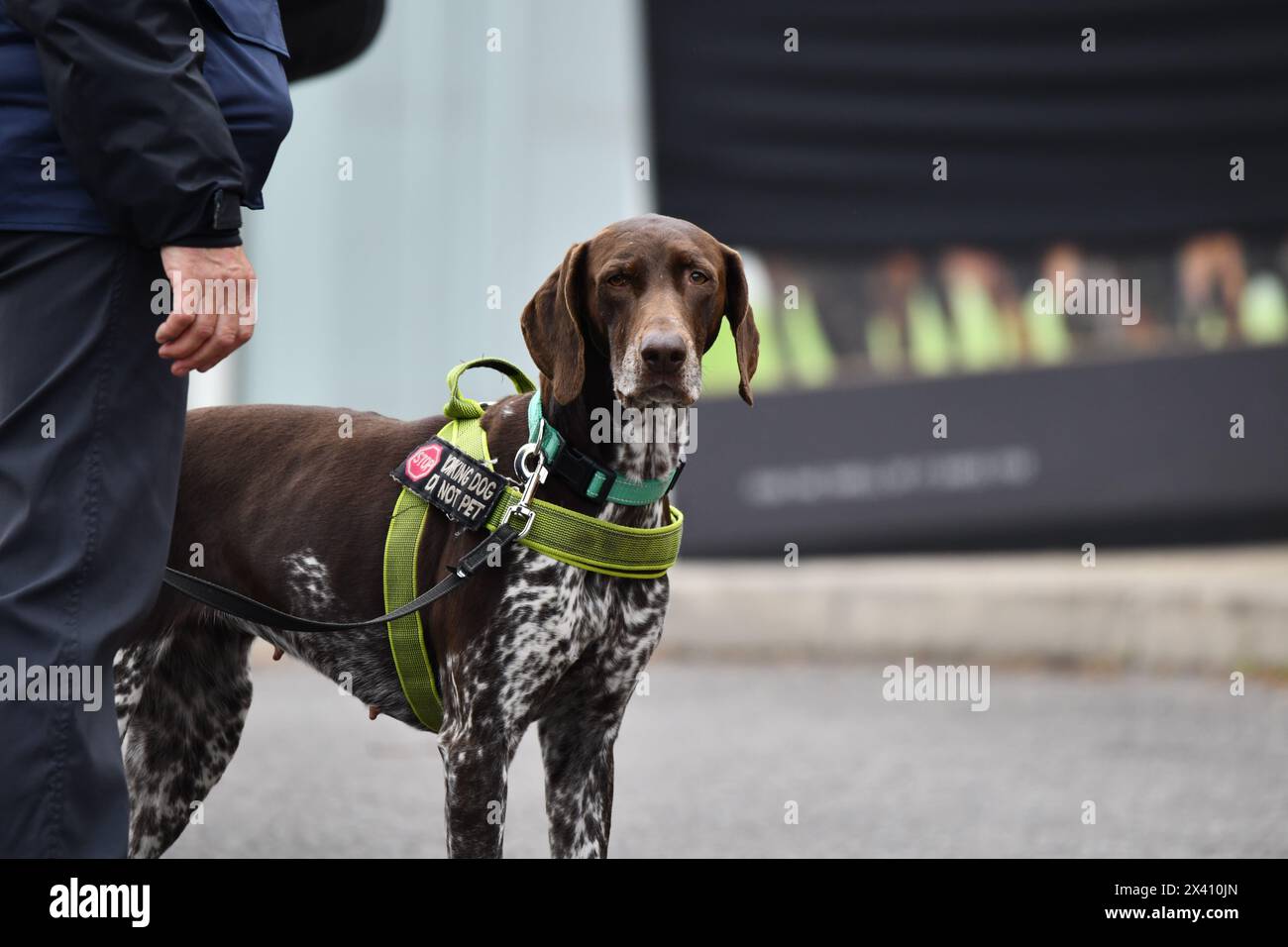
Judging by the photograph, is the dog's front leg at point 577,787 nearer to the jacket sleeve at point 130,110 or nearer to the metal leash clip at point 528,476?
the metal leash clip at point 528,476

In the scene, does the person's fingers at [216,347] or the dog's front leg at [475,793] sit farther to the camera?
the dog's front leg at [475,793]

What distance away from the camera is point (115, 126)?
278 centimetres

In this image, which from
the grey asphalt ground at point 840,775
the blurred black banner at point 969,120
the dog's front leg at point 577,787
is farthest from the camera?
the blurred black banner at point 969,120

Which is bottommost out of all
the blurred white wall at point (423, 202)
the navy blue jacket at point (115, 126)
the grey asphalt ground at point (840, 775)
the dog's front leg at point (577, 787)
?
the grey asphalt ground at point (840, 775)

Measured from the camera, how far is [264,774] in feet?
21.8

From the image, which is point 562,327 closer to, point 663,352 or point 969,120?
point 663,352

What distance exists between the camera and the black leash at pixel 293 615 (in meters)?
3.59

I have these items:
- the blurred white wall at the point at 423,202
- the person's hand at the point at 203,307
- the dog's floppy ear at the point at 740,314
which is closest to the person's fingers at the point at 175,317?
the person's hand at the point at 203,307

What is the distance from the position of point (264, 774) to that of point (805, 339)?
14.0 ft

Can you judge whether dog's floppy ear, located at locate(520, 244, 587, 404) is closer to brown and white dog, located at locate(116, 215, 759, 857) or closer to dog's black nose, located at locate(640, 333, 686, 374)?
brown and white dog, located at locate(116, 215, 759, 857)

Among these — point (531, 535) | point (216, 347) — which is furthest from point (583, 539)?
point (216, 347)

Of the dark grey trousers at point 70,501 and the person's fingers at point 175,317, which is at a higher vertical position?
the person's fingers at point 175,317

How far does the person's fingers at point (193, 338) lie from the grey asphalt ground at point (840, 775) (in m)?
2.72

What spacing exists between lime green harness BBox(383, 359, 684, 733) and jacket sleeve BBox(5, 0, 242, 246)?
0.99m
